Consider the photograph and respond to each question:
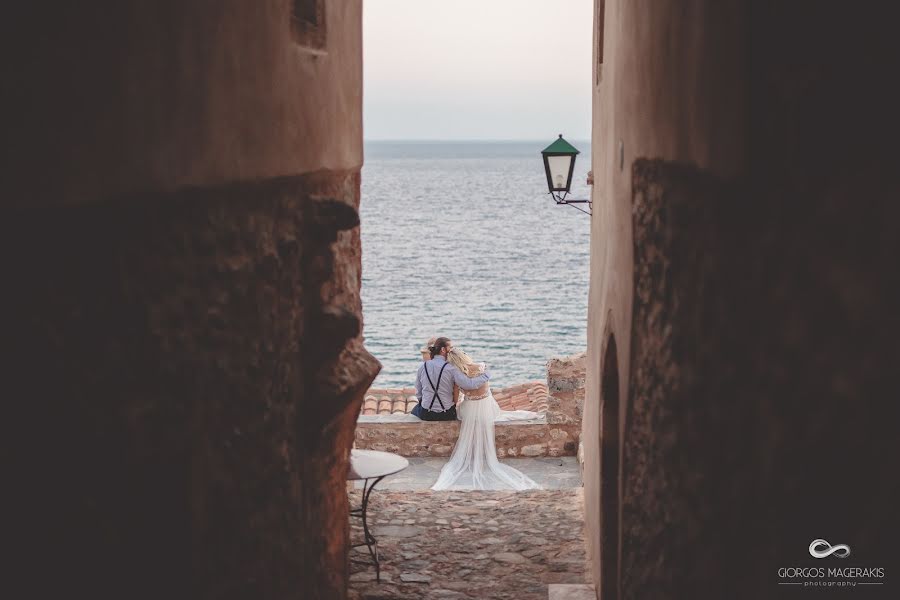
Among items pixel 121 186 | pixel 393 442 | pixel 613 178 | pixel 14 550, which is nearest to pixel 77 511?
pixel 14 550

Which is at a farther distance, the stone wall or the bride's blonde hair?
the bride's blonde hair

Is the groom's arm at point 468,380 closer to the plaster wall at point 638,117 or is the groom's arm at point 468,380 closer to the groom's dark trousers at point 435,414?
the groom's dark trousers at point 435,414

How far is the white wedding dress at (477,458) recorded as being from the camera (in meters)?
12.6

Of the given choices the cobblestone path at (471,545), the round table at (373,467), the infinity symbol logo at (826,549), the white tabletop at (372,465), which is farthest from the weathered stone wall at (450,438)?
the infinity symbol logo at (826,549)

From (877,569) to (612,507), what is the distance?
18.8 feet

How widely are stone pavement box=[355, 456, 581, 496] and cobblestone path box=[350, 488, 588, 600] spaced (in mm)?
544

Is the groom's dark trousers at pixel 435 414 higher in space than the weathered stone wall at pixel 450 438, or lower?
higher

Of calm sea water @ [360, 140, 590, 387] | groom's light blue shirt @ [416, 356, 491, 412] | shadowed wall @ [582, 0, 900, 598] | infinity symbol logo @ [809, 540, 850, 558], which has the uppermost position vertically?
shadowed wall @ [582, 0, 900, 598]

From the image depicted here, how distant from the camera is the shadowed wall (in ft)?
6.93

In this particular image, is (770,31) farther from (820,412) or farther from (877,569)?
(877,569)

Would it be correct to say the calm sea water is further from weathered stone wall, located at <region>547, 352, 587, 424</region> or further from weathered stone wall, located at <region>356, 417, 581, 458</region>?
weathered stone wall, located at <region>547, 352, 587, 424</region>

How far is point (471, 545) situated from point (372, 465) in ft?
6.34

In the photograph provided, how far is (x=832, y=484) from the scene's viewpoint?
229 centimetres

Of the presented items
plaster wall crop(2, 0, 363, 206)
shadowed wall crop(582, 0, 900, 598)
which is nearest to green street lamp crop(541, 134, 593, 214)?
plaster wall crop(2, 0, 363, 206)
